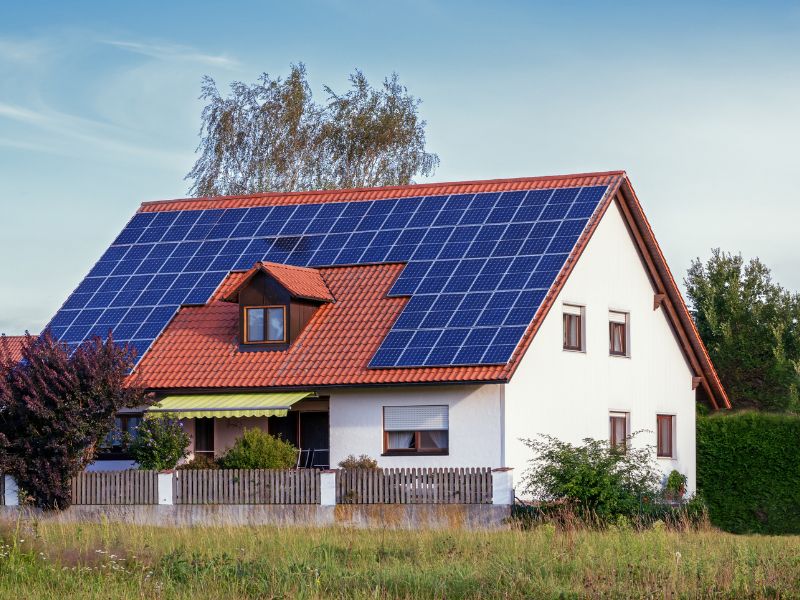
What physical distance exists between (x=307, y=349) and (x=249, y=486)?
486 centimetres

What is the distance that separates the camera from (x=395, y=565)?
21.1 meters

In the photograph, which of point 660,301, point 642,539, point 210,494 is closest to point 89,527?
point 210,494

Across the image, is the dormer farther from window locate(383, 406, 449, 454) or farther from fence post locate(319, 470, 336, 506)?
fence post locate(319, 470, 336, 506)

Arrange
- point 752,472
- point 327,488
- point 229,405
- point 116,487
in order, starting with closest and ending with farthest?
1. point 327,488
2. point 116,487
3. point 229,405
4. point 752,472

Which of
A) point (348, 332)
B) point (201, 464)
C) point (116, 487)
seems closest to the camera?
point (116, 487)

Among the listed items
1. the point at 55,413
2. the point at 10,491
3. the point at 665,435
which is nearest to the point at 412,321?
the point at 55,413

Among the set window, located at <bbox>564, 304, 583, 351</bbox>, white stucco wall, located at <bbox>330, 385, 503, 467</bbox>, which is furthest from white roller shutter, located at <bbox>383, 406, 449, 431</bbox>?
window, located at <bbox>564, 304, 583, 351</bbox>

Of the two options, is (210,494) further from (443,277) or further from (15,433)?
(443,277)

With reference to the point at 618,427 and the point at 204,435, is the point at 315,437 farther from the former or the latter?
the point at 618,427

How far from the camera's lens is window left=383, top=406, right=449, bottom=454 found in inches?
1320

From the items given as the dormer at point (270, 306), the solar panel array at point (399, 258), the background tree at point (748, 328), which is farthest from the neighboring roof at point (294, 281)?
the background tree at point (748, 328)

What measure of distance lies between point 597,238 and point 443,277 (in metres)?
4.21

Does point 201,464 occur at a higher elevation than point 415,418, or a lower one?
lower

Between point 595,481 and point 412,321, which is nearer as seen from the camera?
point 595,481
